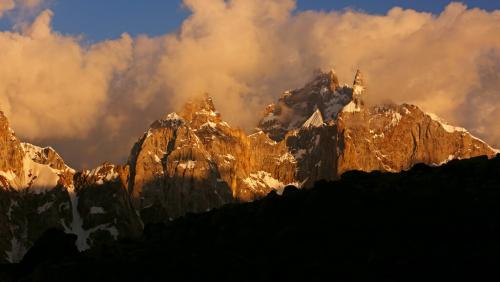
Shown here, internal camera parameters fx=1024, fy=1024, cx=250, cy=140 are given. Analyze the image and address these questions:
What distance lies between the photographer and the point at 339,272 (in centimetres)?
13825

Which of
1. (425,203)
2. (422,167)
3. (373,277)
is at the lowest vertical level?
(373,277)

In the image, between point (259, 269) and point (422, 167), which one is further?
point (422, 167)

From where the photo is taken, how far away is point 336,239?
150500 millimetres

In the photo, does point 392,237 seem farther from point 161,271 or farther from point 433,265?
point 161,271

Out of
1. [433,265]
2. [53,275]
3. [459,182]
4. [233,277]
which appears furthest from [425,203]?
[53,275]

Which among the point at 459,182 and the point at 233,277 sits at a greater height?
the point at 459,182

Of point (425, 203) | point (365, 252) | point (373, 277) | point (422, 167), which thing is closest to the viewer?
point (373, 277)

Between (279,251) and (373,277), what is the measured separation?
20430mm

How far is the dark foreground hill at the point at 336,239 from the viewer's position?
454ft

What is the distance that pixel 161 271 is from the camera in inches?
5856

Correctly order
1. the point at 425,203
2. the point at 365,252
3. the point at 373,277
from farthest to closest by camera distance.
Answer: the point at 425,203
the point at 365,252
the point at 373,277

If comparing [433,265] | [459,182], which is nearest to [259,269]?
[433,265]

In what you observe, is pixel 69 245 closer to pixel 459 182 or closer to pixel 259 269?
pixel 259 269

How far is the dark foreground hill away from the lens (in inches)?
5453
